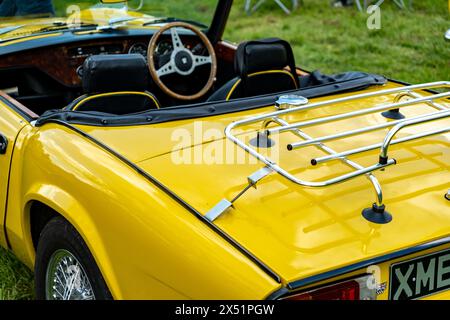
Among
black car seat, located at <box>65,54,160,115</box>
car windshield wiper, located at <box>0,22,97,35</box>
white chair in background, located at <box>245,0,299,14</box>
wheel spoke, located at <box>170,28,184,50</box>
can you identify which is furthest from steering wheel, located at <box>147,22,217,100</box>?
white chair in background, located at <box>245,0,299,14</box>

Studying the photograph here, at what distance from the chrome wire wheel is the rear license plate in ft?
3.67

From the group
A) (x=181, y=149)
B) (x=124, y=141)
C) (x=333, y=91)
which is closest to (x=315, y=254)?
(x=181, y=149)

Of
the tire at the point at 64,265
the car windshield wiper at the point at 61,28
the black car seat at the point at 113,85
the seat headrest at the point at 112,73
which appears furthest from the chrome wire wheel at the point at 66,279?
the car windshield wiper at the point at 61,28

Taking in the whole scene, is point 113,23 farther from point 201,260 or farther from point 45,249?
point 201,260

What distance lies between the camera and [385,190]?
217 cm

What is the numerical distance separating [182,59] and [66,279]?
80.6 inches

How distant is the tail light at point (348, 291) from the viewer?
177 cm

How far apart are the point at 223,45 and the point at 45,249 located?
2341mm

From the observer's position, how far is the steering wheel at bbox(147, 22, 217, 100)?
3.98m

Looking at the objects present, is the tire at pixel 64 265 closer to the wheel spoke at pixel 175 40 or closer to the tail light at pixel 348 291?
the tail light at pixel 348 291

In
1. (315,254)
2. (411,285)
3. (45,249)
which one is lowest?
(45,249)

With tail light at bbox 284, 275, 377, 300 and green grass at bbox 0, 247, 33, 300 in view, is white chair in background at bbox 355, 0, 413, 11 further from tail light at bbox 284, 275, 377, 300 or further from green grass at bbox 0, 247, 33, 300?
tail light at bbox 284, 275, 377, 300

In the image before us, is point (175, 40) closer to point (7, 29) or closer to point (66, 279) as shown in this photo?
point (7, 29)

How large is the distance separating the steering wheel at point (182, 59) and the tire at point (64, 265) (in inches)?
63.6
